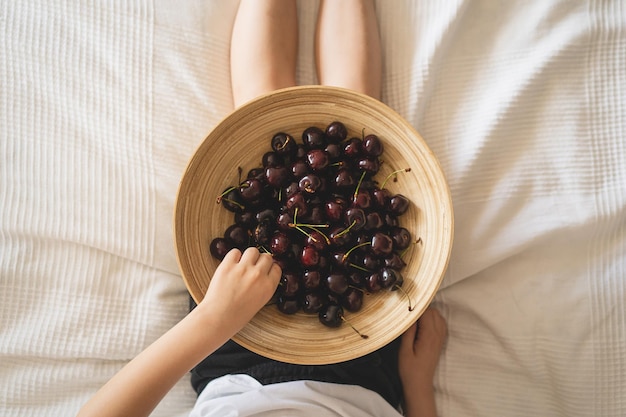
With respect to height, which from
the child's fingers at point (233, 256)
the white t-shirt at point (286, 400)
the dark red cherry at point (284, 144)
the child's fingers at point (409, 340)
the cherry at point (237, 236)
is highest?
the dark red cherry at point (284, 144)

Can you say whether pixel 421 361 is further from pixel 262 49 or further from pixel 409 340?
pixel 262 49

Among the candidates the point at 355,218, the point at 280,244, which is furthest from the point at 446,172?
the point at 280,244

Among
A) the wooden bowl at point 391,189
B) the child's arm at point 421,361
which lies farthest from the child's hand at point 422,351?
the wooden bowl at point 391,189

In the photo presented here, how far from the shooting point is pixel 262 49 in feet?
2.99

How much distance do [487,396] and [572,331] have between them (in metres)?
0.19

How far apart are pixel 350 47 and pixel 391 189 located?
0.92ft

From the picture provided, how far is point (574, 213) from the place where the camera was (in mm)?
894

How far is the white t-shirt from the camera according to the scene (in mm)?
774

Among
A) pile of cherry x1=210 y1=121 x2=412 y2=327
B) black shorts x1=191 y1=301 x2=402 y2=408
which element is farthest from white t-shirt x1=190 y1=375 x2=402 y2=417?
pile of cherry x1=210 y1=121 x2=412 y2=327

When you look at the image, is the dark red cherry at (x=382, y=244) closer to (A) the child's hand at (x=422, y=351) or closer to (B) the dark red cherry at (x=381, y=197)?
(B) the dark red cherry at (x=381, y=197)

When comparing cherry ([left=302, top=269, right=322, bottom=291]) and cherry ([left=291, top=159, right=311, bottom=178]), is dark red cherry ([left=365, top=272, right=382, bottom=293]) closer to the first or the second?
cherry ([left=302, top=269, right=322, bottom=291])

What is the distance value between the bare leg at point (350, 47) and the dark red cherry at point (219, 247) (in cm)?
35

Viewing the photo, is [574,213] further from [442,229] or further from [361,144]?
[361,144]

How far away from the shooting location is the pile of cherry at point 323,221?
776 mm
